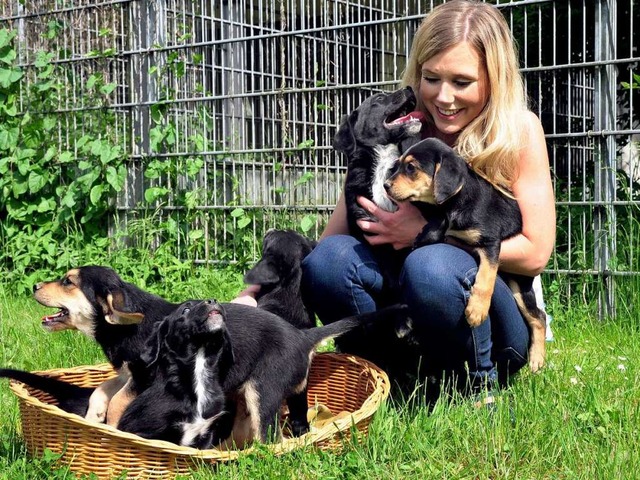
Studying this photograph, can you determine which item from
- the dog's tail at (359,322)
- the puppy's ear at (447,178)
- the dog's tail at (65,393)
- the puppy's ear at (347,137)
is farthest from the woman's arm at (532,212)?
the dog's tail at (65,393)

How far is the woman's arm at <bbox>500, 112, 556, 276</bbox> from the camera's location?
3.92 metres

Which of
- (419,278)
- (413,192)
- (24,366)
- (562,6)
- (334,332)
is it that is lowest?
(24,366)

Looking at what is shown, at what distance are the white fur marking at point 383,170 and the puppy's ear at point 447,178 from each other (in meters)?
0.41

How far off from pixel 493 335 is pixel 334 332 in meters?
0.80

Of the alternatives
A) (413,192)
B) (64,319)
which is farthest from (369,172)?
(64,319)

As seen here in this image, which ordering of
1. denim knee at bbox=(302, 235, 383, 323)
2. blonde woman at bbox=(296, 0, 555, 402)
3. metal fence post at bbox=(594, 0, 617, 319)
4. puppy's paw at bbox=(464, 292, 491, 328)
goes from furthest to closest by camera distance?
metal fence post at bbox=(594, 0, 617, 319) < denim knee at bbox=(302, 235, 383, 323) < blonde woman at bbox=(296, 0, 555, 402) < puppy's paw at bbox=(464, 292, 491, 328)

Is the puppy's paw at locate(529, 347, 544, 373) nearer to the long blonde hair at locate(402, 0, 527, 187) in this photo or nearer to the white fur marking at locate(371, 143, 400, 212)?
the long blonde hair at locate(402, 0, 527, 187)

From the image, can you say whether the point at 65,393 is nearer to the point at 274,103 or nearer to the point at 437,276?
the point at 437,276

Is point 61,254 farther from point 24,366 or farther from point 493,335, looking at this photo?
point 493,335

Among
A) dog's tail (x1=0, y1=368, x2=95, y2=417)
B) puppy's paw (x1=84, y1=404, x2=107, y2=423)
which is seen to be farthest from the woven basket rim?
puppy's paw (x1=84, y1=404, x2=107, y2=423)

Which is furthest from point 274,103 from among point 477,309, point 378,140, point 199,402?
point 199,402

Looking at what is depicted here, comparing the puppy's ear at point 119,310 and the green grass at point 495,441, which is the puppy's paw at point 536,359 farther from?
the puppy's ear at point 119,310

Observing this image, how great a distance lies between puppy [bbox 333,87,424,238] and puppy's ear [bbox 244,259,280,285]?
1.82ft

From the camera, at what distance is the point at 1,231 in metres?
8.13
